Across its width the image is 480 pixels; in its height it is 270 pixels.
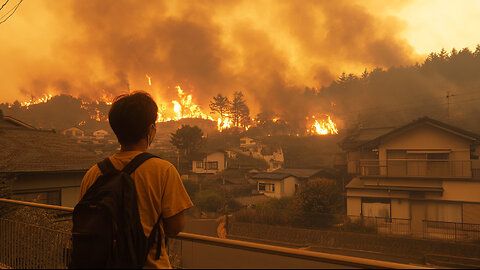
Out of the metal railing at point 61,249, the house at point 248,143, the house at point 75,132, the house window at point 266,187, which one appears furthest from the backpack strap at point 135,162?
the house at point 75,132

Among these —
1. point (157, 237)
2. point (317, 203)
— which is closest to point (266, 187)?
point (317, 203)

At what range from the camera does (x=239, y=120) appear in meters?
81.7

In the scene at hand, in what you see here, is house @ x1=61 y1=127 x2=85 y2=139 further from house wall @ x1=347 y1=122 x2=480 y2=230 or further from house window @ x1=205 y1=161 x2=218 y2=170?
house wall @ x1=347 y1=122 x2=480 y2=230

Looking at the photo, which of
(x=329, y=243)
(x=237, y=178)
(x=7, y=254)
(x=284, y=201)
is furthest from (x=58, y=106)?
(x=7, y=254)

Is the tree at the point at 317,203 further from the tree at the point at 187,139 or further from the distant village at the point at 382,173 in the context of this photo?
the tree at the point at 187,139

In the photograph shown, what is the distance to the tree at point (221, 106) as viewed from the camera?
79.8 metres

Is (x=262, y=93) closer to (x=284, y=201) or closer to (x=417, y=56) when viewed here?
(x=417, y=56)

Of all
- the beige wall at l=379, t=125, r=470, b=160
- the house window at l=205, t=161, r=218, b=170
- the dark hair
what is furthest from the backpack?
the house window at l=205, t=161, r=218, b=170

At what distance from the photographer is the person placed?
1.40 m

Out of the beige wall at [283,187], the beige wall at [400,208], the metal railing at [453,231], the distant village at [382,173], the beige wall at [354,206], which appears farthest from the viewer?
the beige wall at [283,187]

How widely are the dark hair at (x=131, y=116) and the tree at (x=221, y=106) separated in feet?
258

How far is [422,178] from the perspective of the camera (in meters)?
17.6

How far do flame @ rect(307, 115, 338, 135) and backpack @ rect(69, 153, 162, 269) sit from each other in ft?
247

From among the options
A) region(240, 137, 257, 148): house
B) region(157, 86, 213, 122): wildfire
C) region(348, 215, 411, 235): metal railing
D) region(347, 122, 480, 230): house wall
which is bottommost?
region(348, 215, 411, 235): metal railing
